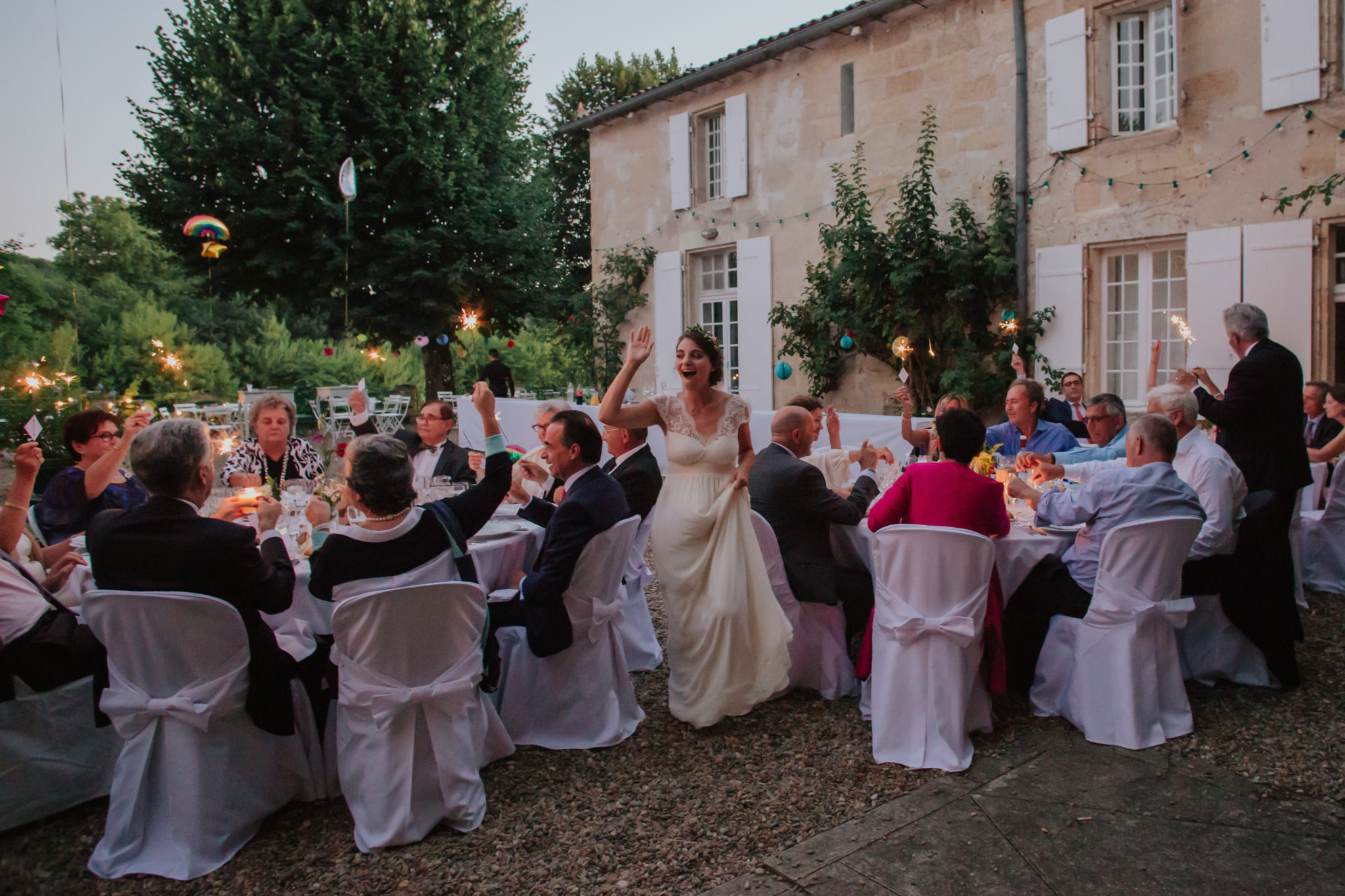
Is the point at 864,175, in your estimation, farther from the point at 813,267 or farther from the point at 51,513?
the point at 51,513

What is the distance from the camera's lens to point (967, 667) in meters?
3.39

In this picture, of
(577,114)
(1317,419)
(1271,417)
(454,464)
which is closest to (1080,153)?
(1317,419)

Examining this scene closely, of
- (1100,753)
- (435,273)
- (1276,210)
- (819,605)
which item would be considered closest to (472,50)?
(435,273)

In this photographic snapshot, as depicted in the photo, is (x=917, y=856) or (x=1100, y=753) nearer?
(x=917, y=856)

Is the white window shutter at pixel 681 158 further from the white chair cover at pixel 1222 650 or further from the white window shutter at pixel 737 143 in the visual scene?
the white chair cover at pixel 1222 650

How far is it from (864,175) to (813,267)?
1.22 meters

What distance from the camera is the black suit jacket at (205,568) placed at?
2648 millimetres

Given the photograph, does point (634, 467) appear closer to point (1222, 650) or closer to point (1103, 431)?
point (1103, 431)

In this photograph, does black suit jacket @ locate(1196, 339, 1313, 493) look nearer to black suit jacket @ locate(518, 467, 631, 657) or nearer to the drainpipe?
black suit jacket @ locate(518, 467, 631, 657)

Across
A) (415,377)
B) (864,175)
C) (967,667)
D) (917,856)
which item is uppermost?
(864,175)

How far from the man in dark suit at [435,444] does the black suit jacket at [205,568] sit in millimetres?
2375

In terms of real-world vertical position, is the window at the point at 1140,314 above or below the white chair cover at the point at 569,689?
above

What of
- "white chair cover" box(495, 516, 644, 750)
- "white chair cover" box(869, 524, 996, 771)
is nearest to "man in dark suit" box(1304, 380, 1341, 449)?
"white chair cover" box(869, 524, 996, 771)

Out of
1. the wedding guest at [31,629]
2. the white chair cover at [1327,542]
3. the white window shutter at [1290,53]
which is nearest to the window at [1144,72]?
the white window shutter at [1290,53]
